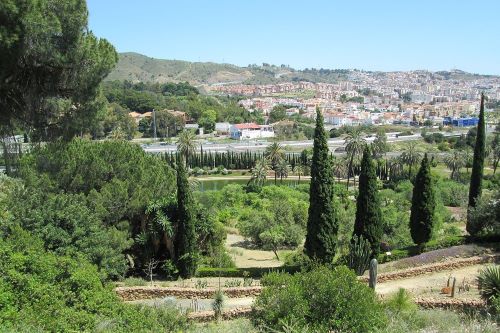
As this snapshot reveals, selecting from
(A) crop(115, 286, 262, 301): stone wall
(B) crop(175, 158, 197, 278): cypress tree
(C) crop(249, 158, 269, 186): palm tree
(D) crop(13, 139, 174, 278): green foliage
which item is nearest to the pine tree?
(A) crop(115, 286, 262, 301): stone wall

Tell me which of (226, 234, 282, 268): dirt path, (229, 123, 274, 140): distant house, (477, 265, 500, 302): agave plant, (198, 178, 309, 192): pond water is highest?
(477, 265, 500, 302): agave plant

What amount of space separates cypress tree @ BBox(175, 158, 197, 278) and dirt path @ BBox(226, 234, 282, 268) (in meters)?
3.66

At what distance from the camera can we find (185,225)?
58.1 ft

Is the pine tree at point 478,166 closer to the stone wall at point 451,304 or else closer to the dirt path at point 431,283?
the dirt path at point 431,283

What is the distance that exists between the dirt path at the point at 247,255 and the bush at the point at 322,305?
9959 millimetres

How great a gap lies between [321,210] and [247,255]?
6.97 m

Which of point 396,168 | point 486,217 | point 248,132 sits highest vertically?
point 486,217

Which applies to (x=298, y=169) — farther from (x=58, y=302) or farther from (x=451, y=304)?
(x=58, y=302)

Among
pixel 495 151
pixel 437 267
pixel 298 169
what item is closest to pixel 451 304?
pixel 437 267

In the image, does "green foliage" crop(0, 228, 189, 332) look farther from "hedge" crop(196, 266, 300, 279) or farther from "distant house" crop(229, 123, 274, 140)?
"distant house" crop(229, 123, 274, 140)

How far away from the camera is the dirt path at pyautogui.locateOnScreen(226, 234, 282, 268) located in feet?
70.2

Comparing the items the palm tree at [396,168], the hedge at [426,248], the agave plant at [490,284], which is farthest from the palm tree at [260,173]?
the agave plant at [490,284]

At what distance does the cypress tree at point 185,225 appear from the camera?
17672 mm

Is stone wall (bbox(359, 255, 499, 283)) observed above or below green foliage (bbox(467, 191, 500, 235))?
below
